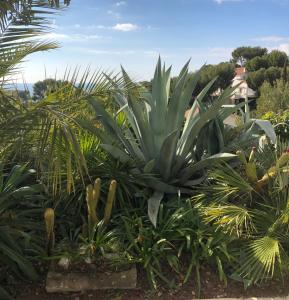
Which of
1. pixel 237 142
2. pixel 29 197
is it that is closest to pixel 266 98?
pixel 237 142

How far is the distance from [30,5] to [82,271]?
6.61ft

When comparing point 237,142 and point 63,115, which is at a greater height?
point 63,115

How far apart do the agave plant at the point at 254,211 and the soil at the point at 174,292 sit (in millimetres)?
83

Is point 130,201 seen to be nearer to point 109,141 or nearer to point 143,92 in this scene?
point 109,141

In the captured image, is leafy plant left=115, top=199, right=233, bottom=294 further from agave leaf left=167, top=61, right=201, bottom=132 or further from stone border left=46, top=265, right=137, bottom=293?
agave leaf left=167, top=61, right=201, bottom=132

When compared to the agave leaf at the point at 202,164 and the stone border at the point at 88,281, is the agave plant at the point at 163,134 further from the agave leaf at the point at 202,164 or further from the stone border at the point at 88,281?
the stone border at the point at 88,281

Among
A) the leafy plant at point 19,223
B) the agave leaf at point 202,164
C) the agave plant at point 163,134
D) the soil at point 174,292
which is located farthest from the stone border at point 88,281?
the agave leaf at point 202,164

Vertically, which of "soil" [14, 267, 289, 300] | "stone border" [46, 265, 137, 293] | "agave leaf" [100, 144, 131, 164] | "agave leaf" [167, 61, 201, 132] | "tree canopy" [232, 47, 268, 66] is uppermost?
"tree canopy" [232, 47, 268, 66]

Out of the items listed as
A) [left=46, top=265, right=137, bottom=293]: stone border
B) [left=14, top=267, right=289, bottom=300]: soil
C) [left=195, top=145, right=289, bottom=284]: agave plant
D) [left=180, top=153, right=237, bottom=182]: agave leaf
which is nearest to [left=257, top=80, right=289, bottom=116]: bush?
[left=180, top=153, right=237, bottom=182]: agave leaf

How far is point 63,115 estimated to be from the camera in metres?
2.48

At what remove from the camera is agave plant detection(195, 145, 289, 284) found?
3049 mm

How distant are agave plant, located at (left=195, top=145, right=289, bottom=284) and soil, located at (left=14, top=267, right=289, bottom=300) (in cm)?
8

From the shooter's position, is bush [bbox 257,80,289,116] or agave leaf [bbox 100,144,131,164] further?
bush [bbox 257,80,289,116]

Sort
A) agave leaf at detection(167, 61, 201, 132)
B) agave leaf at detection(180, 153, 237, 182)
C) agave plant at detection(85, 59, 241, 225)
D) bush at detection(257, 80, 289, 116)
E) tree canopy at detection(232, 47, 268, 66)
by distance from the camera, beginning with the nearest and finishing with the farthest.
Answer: agave leaf at detection(180, 153, 237, 182)
agave plant at detection(85, 59, 241, 225)
agave leaf at detection(167, 61, 201, 132)
bush at detection(257, 80, 289, 116)
tree canopy at detection(232, 47, 268, 66)
